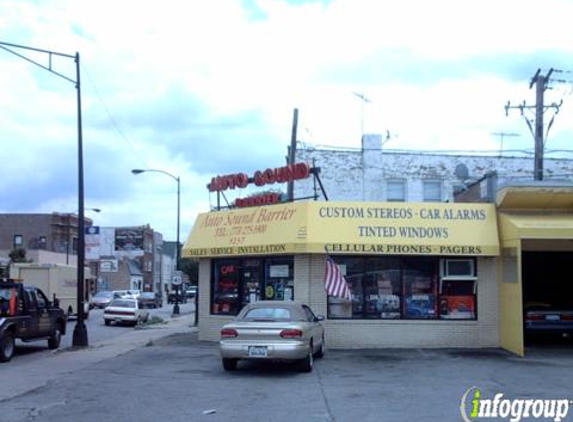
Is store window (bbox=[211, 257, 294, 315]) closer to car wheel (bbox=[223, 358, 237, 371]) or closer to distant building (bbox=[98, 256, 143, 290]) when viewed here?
car wheel (bbox=[223, 358, 237, 371])

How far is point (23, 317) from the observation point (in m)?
19.3

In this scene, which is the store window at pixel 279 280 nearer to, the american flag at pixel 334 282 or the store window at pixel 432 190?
the american flag at pixel 334 282

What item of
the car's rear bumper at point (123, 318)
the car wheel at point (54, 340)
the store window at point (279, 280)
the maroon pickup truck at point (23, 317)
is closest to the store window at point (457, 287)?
the store window at point (279, 280)

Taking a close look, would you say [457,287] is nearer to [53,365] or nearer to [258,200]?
[258,200]

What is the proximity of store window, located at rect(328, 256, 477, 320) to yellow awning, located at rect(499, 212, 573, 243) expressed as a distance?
1486 millimetres

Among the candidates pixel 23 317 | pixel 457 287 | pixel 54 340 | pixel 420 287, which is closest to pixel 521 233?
pixel 457 287

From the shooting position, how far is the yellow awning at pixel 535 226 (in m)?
18.3

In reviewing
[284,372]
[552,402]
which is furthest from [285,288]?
[552,402]

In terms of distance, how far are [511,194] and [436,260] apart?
2.75 m

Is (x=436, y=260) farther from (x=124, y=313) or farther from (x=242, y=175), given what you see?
(x=124, y=313)

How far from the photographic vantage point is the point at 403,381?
13.3 meters

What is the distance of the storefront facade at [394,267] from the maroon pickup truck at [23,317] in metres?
6.14

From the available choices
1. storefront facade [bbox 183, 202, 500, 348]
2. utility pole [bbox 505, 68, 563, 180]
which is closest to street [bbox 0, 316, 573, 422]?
storefront facade [bbox 183, 202, 500, 348]

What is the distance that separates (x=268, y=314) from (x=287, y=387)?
2615 millimetres
